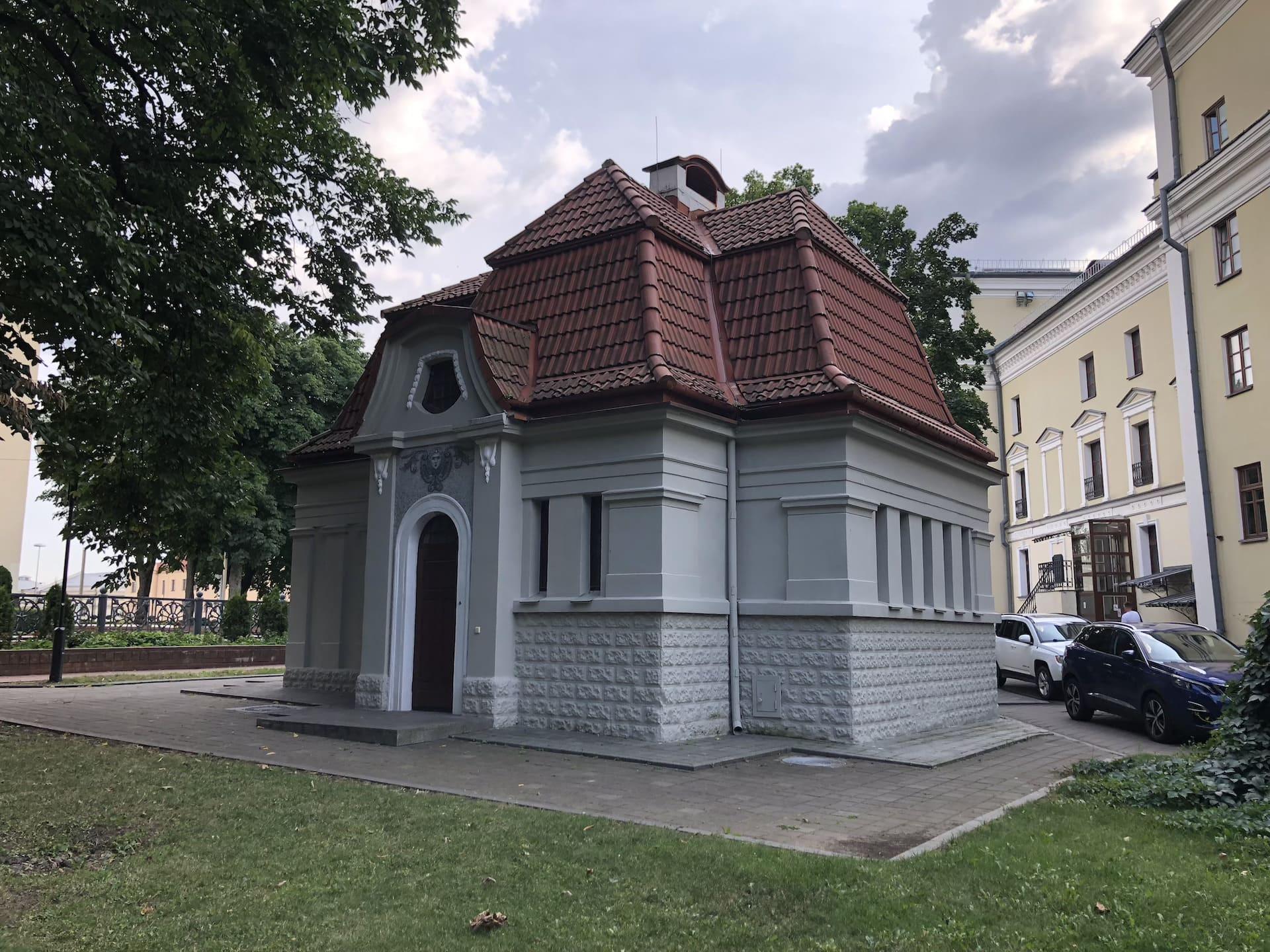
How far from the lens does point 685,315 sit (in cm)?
1568

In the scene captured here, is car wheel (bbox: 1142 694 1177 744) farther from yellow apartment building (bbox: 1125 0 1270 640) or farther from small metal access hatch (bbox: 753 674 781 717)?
yellow apartment building (bbox: 1125 0 1270 640)

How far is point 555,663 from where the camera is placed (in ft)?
47.0

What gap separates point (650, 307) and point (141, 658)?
19747mm

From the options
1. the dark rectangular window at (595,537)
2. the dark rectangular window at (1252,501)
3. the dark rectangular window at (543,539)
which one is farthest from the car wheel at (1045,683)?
the dark rectangular window at (543,539)

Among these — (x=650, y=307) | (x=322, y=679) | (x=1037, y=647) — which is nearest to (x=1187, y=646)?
(x=1037, y=647)

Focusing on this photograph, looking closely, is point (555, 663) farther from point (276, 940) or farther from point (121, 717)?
point (276, 940)

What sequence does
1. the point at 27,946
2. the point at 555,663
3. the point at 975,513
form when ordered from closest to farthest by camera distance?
the point at 27,946 < the point at 555,663 < the point at 975,513

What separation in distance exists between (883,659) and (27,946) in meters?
11.7

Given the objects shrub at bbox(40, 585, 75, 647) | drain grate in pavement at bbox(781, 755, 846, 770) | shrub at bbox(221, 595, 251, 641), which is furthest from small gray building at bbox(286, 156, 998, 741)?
shrub at bbox(221, 595, 251, 641)

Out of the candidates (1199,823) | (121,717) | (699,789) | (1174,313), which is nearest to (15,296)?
(121,717)

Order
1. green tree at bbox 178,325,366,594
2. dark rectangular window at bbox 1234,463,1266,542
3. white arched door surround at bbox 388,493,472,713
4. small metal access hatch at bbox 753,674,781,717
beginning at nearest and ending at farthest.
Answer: small metal access hatch at bbox 753,674,781,717 < white arched door surround at bbox 388,493,472,713 < dark rectangular window at bbox 1234,463,1266,542 < green tree at bbox 178,325,366,594

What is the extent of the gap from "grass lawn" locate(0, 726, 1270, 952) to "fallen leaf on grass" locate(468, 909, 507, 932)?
63mm

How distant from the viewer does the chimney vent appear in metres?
19.9

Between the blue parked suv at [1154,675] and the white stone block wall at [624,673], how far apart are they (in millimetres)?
6724
